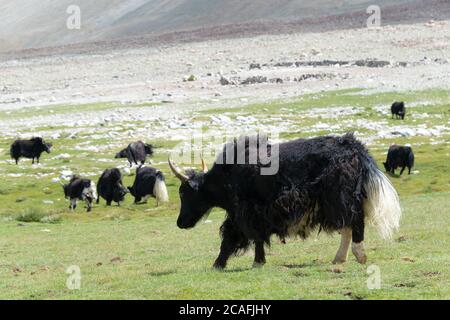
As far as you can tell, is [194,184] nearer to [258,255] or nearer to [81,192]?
[258,255]

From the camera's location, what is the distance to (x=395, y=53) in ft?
243

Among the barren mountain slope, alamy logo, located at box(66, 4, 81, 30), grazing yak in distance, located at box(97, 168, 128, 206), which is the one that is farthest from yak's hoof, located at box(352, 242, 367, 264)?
the barren mountain slope

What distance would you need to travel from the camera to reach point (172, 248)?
1620cm

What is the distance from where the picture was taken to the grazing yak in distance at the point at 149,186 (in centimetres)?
2533

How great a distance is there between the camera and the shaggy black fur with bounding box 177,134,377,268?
1186 centimetres

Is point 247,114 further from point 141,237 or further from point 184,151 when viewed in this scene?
point 141,237

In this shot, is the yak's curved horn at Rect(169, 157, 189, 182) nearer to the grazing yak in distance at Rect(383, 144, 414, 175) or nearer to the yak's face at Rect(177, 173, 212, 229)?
the yak's face at Rect(177, 173, 212, 229)

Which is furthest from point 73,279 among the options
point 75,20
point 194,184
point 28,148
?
point 75,20

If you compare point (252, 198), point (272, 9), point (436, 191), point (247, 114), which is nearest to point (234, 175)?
point (252, 198)

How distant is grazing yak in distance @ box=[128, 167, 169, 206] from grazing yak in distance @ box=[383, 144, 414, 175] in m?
6.95

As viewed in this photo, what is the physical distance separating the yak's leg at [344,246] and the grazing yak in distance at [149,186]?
43.7 feet

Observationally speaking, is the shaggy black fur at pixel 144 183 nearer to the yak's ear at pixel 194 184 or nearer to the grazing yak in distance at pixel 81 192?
the grazing yak in distance at pixel 81 192

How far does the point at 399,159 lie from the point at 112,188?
842cm

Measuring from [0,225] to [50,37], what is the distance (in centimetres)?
14024
